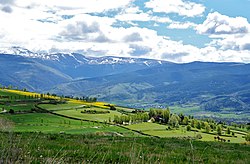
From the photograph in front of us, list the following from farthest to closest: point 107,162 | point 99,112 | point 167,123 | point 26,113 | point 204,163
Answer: point 99,112
point 167,123
point 26,113
point 204,163
point 107,162

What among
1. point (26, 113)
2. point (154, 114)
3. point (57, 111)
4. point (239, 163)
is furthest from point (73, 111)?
point (239, 163)

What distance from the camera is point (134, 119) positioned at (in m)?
138

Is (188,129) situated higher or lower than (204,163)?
lower

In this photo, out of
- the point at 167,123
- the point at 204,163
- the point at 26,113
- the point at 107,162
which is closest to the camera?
the point at 107,162

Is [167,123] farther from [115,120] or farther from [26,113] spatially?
[26,113]

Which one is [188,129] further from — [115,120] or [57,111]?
[57,111]

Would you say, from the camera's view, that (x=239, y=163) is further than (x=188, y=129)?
No

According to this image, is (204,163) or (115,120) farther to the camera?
(115,120)

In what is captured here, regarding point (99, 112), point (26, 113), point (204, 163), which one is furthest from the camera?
point (99, 112)

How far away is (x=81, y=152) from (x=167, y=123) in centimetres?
13435

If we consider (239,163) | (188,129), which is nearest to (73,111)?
(188,129)

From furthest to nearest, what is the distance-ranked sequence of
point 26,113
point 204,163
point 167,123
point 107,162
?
point 167,123
point 26,113
point 204,163
point 107,162

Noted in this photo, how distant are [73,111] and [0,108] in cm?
3044

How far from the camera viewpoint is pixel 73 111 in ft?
498
